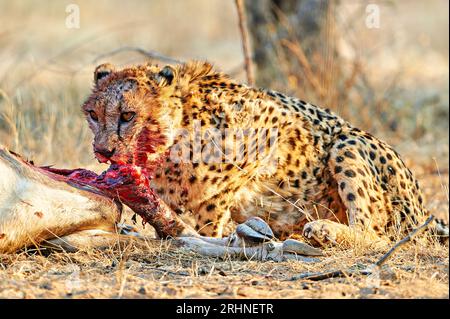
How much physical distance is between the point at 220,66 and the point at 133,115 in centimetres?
627

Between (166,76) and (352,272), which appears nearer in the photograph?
(352,272)

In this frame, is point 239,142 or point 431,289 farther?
point 239,142

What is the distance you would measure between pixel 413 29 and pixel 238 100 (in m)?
10.9

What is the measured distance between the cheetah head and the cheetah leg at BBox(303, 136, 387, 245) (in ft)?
3.41

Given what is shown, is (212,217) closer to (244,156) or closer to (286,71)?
(244,156)

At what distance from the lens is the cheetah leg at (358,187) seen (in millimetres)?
4828

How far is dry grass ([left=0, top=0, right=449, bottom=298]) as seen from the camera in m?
3.65

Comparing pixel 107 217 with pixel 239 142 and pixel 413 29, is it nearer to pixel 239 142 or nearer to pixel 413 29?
pixel 239 142

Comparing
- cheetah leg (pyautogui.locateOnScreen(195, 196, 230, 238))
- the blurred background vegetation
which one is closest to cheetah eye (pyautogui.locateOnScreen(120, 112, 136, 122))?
cheetah leg (pyautogui.locateOnScreen(195, 196, 230, 238))

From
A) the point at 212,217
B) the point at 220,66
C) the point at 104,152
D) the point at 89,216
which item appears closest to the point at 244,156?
the point at 212,217

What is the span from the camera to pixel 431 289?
354 centimetres

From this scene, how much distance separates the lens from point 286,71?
8.52 meters

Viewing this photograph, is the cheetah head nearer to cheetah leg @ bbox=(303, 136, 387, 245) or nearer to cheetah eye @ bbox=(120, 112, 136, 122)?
cheetah eye @ bbox=(120, 112, 136, 122)
